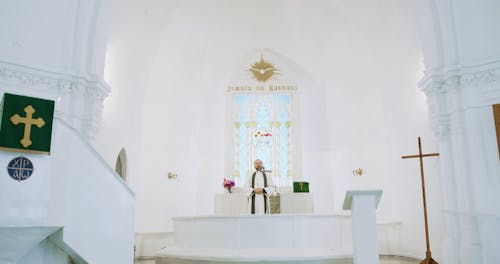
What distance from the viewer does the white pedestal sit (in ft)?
15.3

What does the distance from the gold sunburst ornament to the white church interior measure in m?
0.05

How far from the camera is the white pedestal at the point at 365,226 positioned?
4676 mm

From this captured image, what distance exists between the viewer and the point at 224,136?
1450cm

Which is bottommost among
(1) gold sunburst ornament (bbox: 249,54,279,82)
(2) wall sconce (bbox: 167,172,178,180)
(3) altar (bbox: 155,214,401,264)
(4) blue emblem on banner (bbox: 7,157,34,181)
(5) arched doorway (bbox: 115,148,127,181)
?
(3) altar (bbox: 155,214,401,264)

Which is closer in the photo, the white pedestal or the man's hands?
the white pedestal

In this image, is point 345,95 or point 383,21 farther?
point 345,95

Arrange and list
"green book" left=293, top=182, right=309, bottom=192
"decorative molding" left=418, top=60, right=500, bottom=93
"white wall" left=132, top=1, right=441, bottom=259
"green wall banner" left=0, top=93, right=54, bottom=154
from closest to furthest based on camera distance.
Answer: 1. "green wall banner" left=0, top=93, right=54, bottom=154
2. "decorative molding" left=418, top=60, right=500, bottom=93
3. "green book" left=293, top=182, right=309, bottom=192
4. "white wall" left=132, top=1, right=441, bottom=259

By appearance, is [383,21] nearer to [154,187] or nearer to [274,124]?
[274,124]

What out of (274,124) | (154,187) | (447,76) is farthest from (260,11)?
(447,76)

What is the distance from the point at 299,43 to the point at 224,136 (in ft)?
13.0

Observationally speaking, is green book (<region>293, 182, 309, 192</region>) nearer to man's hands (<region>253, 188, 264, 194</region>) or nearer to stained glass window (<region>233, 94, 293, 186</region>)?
man's hands (<region>253, 188, 264, 194</region>)

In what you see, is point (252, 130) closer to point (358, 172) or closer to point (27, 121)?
point (358, 172)

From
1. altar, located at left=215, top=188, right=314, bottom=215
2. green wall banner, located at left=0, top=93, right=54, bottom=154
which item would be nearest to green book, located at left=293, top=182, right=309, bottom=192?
altar, located at left=215, top=188, right=314, bottom=215

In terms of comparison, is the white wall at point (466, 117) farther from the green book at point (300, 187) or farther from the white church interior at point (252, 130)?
the green book at point (300, 187)
